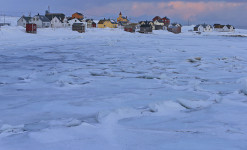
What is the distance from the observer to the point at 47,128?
11.2ft

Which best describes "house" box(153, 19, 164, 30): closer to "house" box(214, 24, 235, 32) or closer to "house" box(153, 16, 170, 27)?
"house" box(153, 16, 170, 27)

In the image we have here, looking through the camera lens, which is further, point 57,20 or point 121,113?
point 57,20

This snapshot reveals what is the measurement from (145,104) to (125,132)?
1.42m

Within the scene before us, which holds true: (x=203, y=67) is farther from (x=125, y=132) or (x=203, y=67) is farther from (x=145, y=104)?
(x=125, y=132)

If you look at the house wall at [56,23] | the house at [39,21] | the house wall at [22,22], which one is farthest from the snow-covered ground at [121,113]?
the house wall at [56,23]

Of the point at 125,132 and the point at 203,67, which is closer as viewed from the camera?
the point at 125,132

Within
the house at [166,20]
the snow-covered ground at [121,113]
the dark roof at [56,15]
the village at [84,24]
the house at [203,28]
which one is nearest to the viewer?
the snow-covered ground at [121,113]

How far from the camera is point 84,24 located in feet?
200

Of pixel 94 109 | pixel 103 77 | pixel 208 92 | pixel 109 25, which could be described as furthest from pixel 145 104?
pixel 109 25

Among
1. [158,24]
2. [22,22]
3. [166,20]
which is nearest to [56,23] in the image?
[22,22]

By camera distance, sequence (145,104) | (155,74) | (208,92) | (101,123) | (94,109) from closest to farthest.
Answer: (101,123) < (94,109) < (145,104) < (208,92) < (155,74)

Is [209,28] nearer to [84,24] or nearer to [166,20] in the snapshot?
[166,20]

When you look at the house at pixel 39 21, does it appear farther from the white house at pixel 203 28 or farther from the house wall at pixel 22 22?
the white house at pixel 203 28

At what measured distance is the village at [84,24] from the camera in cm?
5931
